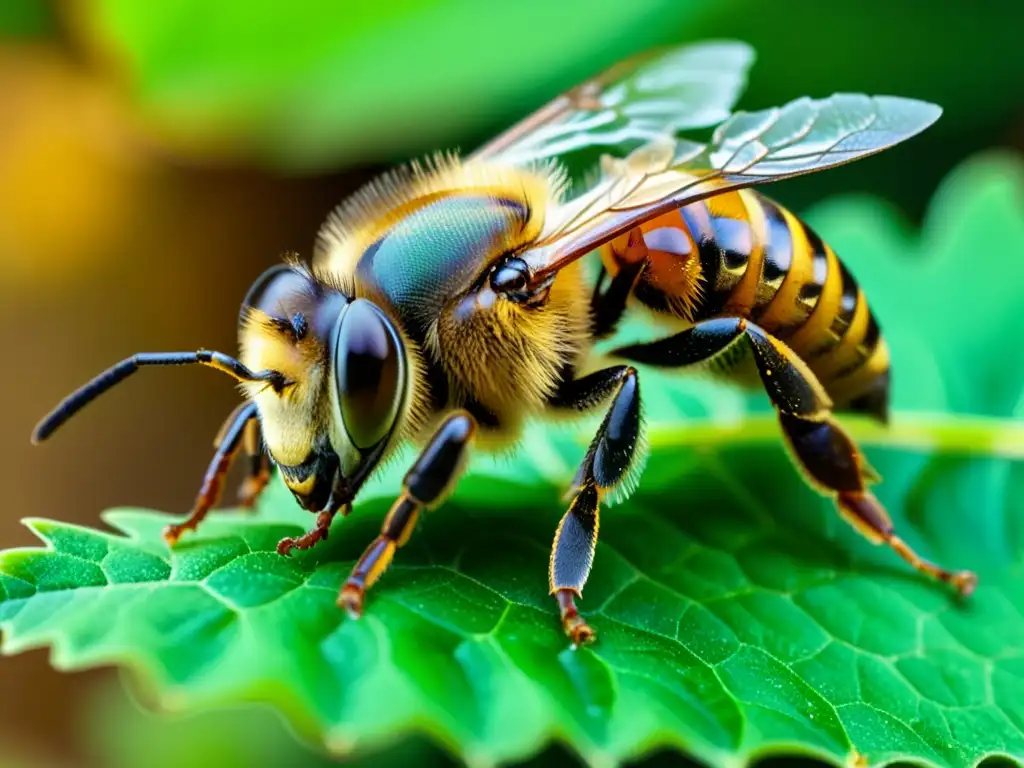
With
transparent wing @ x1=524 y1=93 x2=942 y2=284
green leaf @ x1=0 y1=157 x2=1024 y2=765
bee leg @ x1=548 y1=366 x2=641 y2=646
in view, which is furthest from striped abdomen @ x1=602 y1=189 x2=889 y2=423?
green leaf @ x1=0 y1=157 x2=1024 y2=765

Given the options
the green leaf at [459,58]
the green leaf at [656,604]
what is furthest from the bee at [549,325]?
the green leaf at [459,58]

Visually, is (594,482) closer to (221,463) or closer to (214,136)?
(221,463)

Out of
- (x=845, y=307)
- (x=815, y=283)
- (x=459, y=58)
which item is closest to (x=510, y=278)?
(x=815, y=283)

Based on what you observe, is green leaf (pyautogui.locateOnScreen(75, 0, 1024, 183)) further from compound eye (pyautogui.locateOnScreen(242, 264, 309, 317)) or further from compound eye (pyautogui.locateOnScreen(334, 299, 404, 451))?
compound eye (pyautogui.locateOnScreen(334, 299, 404, 451))

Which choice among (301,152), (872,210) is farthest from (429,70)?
(872,210)

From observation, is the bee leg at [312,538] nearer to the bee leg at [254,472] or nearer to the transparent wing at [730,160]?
the bee leg at [254,472]

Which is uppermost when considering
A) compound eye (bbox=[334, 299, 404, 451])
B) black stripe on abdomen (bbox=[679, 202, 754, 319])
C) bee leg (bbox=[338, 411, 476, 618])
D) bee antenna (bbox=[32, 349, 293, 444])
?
bee antenna (bbox=[32, 349, 293, 444])

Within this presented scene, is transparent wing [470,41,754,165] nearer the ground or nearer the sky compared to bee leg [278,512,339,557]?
nearer the sky

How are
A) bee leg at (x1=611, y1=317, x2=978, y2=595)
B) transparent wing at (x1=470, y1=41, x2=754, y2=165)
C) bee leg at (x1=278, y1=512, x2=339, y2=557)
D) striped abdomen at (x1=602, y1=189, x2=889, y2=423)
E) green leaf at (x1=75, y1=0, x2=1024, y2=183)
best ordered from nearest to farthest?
bee leg at (x1=278, y1=512, x2=339, y2=557) → bee leg at (x1=611, y1=317, x2=978, y2=595) → striped abdomen at (x1=602, y1=189, x2=889, y2=423) → transparent wing at (x1=470, y1=41, x2=754, y2=165) → green leaf at (x1=75, y1=0, x2=1024, y2=183)
